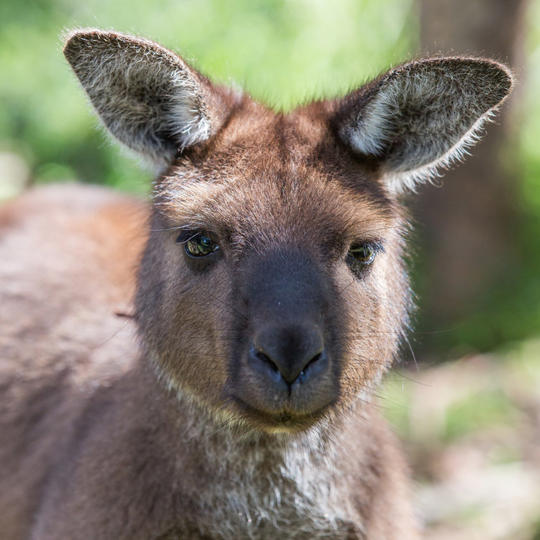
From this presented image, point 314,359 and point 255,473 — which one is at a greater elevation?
point 314,359

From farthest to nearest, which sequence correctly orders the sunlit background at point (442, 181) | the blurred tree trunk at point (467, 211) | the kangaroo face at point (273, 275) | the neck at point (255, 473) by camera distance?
1. the blurred tree trunk at point (467, 211)
2. the sunlit background at point (442, 181)
3. the neck at point (255, 473)
4. the kangaroo face at point (273, 275)

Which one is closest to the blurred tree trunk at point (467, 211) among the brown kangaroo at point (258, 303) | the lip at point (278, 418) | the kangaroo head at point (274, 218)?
the brown kangaroo at point (258, 303)

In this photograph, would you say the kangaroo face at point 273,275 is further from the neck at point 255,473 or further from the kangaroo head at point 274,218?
the neck at point 255,473

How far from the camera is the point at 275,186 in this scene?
3.96 m

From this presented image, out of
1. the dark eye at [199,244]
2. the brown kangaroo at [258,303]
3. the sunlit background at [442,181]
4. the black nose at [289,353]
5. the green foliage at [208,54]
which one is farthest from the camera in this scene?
the green foliage at [208,54]

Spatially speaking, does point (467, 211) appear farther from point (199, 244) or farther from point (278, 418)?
point (278, 418)

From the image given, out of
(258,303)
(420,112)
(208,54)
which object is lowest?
(258,303)

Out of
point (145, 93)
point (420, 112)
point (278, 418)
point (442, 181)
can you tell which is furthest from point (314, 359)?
point (442, 181)

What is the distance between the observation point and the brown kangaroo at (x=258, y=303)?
375 cm

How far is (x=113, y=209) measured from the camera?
262 inches

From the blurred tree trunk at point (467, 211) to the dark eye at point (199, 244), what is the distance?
4.78 meters

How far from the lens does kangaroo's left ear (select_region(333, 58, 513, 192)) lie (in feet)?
13.1

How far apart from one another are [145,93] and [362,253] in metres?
1.26

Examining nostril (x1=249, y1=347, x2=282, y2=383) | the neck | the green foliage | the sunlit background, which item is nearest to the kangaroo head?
nostril (x1=249, y1=347, x2=282, y2=383)
